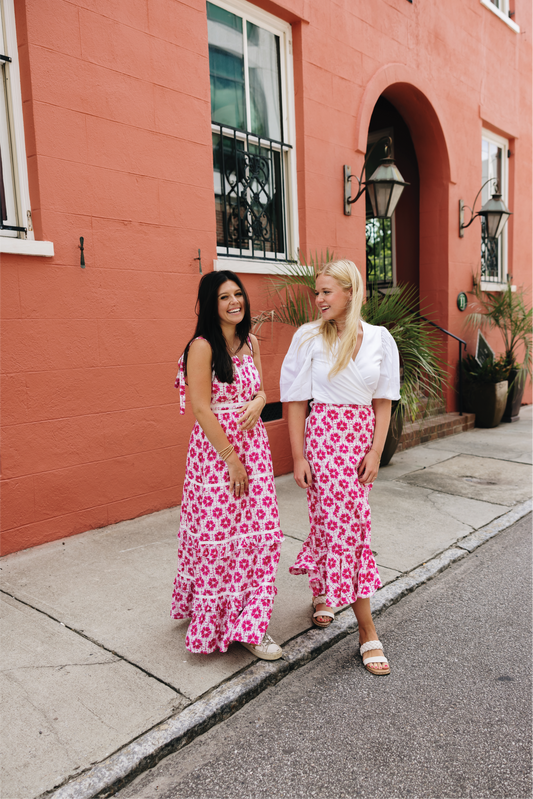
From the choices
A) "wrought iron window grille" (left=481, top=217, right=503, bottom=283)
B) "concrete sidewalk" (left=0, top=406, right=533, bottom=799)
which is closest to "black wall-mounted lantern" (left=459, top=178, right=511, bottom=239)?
"wrought iron window grille" (left=481, top=217, right=503, bottom=283)

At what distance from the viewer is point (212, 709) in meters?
2.38

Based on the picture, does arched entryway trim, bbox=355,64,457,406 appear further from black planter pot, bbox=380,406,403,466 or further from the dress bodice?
the dress bodice

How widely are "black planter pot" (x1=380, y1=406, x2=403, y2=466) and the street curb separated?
237cm

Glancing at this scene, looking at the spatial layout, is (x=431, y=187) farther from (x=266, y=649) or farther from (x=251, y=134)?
(x=266, y=649)

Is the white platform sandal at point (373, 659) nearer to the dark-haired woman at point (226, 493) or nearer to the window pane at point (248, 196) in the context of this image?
the dark-haired woman at point (226, 493)

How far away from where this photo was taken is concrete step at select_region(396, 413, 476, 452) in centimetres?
716

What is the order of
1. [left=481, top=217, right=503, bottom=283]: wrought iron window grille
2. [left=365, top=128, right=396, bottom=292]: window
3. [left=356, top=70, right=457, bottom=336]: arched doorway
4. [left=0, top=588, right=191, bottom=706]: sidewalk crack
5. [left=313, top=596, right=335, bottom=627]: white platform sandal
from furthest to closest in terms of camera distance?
[left=481, top=217, right=503, bottom=283]: wrought iron window grille, [left=365, top=128, right=396, bottom=292]: window, [left=356, top=70, right=457, bottom=336]: arched doorway, [left=313, top=596, right=335, bottom=627]: white platform sandal, [left=0, top=588, right=191, bottom=706]: sidewalk crack

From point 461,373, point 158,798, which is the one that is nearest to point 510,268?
point 461,373

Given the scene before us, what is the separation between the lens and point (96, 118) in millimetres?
4113

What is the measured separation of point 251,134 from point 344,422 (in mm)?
3813

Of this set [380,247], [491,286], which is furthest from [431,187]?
[491,286]

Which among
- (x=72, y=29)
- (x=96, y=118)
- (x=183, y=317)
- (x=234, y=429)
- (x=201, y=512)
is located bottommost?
(x=201, y=512)

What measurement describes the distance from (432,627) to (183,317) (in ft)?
9.58

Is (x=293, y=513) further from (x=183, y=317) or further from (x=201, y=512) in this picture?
(x=201, y=512)
